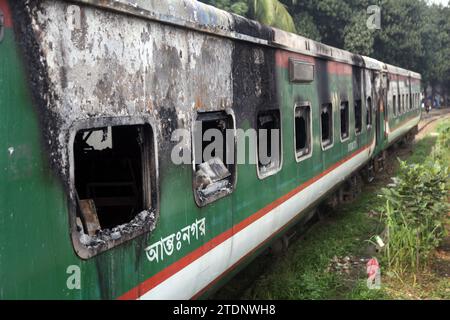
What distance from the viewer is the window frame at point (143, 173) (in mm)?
2488

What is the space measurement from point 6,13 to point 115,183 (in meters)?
1.89

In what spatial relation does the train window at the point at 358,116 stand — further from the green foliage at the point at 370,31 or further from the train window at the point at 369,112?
the green foliage at the point at 370,31

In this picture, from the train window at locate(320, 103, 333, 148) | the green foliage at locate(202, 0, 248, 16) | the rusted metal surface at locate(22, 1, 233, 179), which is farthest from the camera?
the green foliage at locate(202, 0, 248, 16)

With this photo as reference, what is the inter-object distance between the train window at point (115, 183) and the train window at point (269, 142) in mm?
1241

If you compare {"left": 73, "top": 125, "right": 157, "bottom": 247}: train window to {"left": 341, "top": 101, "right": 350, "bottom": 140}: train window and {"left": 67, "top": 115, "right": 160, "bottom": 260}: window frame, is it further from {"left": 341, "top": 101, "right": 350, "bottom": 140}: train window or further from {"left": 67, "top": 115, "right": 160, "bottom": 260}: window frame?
{"left": 341, "top": 101, "right": 350, "bottom": 140}: train window

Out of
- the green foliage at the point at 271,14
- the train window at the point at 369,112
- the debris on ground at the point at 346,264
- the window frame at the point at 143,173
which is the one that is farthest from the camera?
the green foliage at the point at 271,14

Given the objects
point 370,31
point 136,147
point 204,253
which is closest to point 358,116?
point 136,147

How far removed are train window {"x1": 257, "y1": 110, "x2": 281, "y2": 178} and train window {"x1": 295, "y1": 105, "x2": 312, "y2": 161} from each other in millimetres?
758

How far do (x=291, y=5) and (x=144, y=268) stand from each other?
95.8ft

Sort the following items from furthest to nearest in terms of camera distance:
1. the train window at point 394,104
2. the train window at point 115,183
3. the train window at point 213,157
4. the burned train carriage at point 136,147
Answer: the train window at point 394,104
the train window at point 213,157
the train window at point 115,183
the burned train carriage at point 136,147

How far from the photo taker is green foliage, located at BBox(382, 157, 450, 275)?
607 cm

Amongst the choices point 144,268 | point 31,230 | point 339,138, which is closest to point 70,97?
point 31,230

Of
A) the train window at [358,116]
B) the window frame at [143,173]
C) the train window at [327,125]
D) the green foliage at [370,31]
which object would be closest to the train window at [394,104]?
the train window at [358,116]

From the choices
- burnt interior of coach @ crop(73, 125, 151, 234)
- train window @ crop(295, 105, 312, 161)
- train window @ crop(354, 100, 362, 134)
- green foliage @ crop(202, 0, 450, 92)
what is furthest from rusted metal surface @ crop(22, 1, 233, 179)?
green foliage @ crop(202, 0, 450, 92)
